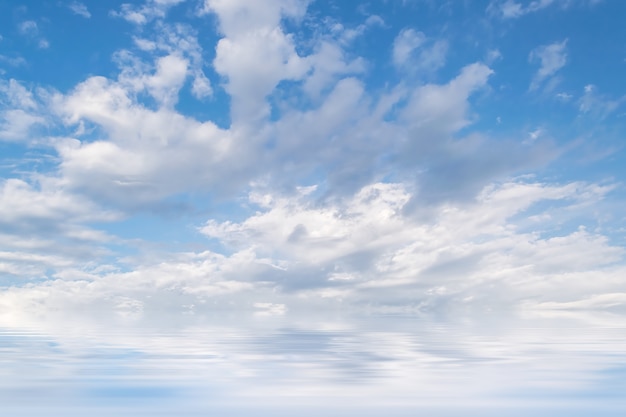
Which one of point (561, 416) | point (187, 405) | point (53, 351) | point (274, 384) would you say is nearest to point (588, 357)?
point (561, 416)

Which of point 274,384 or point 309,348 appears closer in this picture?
point 274,384

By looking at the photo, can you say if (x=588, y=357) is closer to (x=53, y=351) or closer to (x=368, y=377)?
(x=368, y=377)

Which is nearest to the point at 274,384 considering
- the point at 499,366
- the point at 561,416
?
the point at 561,416

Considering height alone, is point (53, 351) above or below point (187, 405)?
above

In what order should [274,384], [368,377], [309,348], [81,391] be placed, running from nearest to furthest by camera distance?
[81,391] < [274,384] < [368,377] < [309,348]

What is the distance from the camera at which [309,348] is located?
38.6 metres

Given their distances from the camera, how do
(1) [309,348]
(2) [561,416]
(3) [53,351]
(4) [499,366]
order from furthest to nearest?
1. (1) [309,348]
2. (3) [53,351]
3. (4) [499,366]
4. (2) [561,416]

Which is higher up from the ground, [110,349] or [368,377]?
[110,349]

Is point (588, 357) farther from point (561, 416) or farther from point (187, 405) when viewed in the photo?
point (187, 405)

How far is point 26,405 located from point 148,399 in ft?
12.3

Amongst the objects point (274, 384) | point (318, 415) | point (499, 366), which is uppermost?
point (499, 366)

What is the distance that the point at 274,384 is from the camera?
21109mm

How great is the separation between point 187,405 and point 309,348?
22213mm

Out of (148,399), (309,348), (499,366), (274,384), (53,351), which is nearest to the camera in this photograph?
(148,399)
